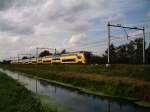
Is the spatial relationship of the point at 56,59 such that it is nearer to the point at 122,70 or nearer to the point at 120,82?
the point at 122,70

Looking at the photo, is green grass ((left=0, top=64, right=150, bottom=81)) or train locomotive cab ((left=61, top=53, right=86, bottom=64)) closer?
green grass ((left=0, top=64, right=150, bottom=81))

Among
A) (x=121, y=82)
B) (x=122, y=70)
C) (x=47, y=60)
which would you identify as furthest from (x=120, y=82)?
(x=47, y=60)

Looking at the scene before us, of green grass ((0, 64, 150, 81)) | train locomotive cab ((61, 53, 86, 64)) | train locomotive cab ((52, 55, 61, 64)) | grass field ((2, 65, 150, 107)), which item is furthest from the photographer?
train locomotive cab ((52, 55, 61, 64))

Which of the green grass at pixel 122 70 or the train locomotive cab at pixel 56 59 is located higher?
the train locomotive cab at pixel 56 59

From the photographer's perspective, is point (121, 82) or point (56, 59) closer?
point (121, 82)

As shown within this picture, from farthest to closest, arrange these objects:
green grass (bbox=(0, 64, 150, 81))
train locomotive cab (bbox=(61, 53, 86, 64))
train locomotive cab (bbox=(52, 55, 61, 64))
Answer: train locomotive cab (bbox=(52, 55, 61, 64)) → train locomotive cab (bbox=(61, 53, 86, 64)) → green grass (bbox=(0, 64, 150, 81))

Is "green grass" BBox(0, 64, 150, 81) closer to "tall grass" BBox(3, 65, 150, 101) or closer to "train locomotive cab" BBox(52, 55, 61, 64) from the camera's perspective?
"tall grass" BBox(3, 65, 150, 101)

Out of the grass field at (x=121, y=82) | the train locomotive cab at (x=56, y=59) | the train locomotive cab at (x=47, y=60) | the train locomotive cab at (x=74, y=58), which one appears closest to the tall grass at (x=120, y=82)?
the grass field at (x=121, y=82)

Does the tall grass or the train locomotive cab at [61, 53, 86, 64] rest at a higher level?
the train locomotive cab at [61, 53, 86, 64]

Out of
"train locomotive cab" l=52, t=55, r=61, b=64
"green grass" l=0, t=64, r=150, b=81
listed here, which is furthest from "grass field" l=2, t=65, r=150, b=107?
"train locomotive cab" l=52, t=55, r=61, b=64

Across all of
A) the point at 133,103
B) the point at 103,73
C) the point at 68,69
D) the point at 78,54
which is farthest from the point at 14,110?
the point at 78,54

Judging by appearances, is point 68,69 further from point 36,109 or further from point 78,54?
point 36,109

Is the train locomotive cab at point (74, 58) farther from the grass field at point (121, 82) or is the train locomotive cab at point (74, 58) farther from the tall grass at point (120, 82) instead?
the grass field at point (121, 82)

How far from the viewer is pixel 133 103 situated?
22797mm
